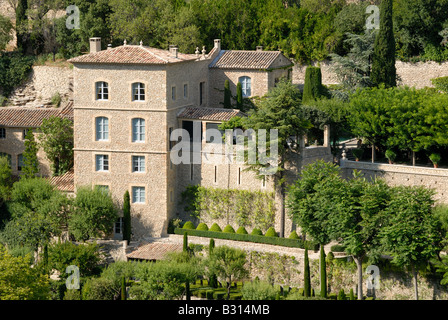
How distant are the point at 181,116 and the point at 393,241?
51.2 ft

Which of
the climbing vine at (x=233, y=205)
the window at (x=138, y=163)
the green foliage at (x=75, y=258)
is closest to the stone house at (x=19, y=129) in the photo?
the window at (x=138, y=163)

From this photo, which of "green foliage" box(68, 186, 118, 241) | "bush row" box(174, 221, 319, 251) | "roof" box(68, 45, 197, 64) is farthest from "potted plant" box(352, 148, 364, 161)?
"green foliage" box(68, 186, 118, 241)


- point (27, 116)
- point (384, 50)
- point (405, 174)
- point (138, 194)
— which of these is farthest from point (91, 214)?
point (384, 50)

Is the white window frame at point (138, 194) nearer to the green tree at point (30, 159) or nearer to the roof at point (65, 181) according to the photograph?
the roof at point (65, 181)

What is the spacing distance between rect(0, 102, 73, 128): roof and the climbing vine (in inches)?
401

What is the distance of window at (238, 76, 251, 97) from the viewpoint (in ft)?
221

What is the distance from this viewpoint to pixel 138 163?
6191 centimetres

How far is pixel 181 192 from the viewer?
63.0 m

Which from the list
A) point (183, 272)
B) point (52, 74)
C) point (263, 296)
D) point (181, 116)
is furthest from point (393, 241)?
point (52, 74)

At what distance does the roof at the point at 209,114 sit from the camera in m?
61.9

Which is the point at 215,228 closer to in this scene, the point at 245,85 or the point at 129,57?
the point at 245,85

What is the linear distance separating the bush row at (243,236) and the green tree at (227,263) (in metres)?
2.17

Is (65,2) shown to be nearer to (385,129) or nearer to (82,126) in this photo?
(82,126)

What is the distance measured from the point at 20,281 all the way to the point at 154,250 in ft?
27.9
